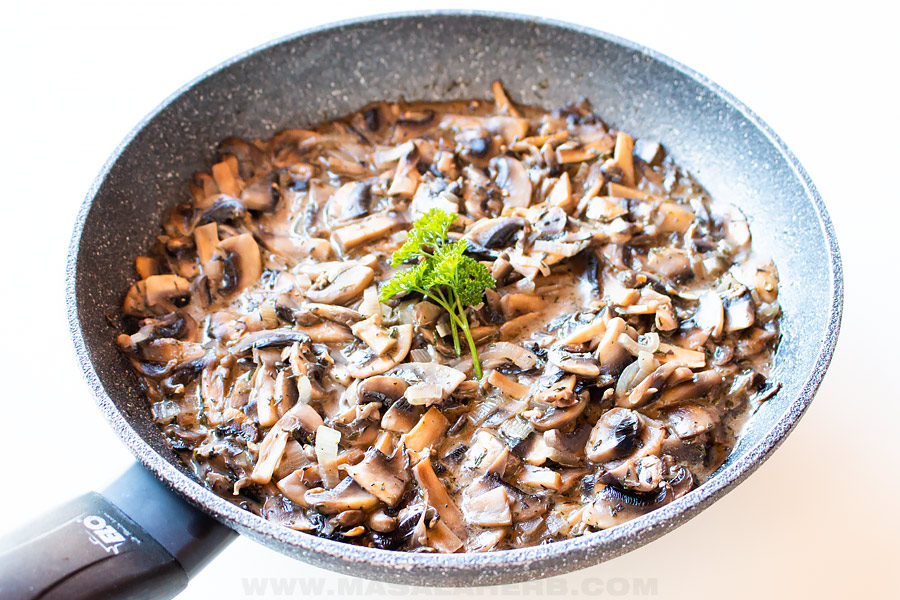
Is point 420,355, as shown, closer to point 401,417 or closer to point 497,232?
point 401,417

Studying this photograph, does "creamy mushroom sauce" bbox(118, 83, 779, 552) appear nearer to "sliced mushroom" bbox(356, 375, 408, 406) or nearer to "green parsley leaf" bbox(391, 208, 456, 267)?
"sliced mushroom" bbox(356, 375, 408, 406)

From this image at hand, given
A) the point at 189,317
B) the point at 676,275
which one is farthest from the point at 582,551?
the point at 189,317

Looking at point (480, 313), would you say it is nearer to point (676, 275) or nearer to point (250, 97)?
point (676, 275)

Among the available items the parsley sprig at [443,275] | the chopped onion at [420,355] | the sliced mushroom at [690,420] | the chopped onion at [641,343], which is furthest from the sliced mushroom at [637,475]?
the chopped onion at [420,355]

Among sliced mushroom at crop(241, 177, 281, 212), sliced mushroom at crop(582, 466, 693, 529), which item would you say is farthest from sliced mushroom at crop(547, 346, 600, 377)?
sliced mushroom at crop(241, 177, 281, 212)
